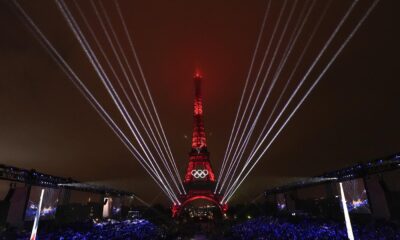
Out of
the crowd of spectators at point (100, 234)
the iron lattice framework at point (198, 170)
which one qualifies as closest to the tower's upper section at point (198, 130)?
the iron lattice framework at point (198, 170)

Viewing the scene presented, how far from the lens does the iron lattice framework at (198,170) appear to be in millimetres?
74500

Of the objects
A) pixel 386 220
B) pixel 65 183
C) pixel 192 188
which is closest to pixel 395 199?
pixel 386 220

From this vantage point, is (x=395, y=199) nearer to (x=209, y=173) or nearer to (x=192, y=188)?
(x=209, y=173)

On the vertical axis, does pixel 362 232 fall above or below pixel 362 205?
below

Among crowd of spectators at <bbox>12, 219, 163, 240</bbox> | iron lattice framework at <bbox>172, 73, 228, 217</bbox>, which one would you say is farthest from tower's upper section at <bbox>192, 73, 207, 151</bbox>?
crowd of spectators at <bbox>12, 219, 163, 240</bbox>

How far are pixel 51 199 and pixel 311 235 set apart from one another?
28.3 m

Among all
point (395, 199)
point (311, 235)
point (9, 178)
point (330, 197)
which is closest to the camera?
point (311, 235)

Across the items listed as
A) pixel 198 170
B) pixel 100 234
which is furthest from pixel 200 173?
pixel 100 234

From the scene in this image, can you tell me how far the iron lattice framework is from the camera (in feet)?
244

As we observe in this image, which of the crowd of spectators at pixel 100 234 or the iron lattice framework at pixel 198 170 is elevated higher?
the iron lattice framework at pixel 198 170

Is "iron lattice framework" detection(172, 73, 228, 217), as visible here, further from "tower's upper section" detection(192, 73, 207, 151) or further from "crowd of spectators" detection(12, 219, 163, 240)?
"crowd of spectators" detection(12, 219, 163, 240)

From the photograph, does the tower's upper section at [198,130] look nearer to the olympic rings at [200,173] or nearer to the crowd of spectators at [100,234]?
the olympic rings at [200,173]

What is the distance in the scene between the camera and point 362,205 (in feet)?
95.2

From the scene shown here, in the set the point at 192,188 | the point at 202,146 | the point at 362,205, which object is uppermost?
the point at 202,146
